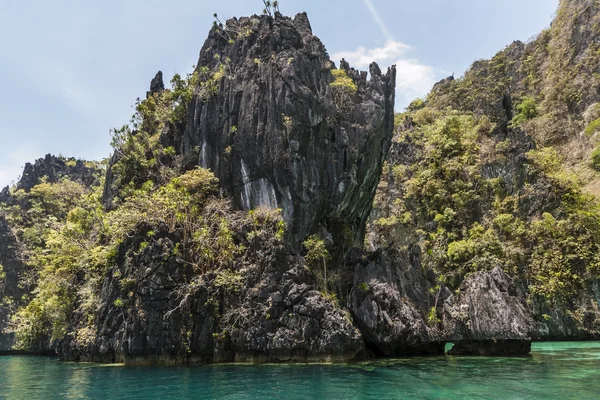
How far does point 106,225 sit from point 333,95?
17.0 metres

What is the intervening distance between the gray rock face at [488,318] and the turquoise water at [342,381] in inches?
57.0

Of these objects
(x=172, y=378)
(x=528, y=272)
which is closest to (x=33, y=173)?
(x=172, y=378)

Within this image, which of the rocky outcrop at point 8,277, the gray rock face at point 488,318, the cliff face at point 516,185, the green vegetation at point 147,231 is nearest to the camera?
the gray rock face at point 488,318

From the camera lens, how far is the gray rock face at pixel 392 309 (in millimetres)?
20703

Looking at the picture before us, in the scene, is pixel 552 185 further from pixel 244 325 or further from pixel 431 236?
pixel 244 325

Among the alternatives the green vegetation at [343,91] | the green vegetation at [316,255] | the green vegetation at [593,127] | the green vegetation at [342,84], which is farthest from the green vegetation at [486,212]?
the green vegetation at [342,84]

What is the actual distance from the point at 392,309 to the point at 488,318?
4.72 meters

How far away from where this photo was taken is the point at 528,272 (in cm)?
3186

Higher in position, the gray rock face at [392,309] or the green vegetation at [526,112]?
the green vegetation at [526,112]

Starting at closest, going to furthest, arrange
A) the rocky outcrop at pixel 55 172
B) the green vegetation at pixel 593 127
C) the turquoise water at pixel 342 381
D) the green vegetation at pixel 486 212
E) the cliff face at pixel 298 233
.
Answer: the turquoise water at pixel 342 381 < the cliff face at pixel 298 233 < the green vegetation at pixel 486 212 < the green vegetation at pixel 593 127 < the rocky outcrop at pixel 55 172

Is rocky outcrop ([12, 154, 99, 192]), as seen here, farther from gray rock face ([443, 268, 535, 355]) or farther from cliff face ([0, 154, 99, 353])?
gray rock face ([443, 268, 535, 355])

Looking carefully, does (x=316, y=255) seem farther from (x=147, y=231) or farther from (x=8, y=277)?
(x=8, y=277)

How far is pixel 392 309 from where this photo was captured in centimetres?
2142

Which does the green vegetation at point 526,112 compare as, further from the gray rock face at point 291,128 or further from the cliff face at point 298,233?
the gray rock face at point 291,128
